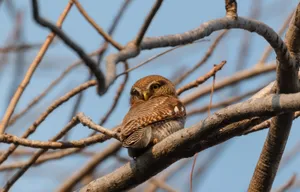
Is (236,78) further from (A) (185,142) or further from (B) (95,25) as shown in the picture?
(A) (185,142)

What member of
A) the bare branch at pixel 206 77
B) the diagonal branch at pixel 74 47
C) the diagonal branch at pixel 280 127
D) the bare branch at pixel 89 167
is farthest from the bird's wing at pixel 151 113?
the diagonal branch at pixel 74 47

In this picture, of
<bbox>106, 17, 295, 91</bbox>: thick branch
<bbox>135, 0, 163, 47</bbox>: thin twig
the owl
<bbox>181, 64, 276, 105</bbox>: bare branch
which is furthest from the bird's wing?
<bbox>135, 0, 163, 47</bbox>: thin twig

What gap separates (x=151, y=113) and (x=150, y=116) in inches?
3.2

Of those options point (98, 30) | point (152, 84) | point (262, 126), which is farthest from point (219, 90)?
point (98, 30)

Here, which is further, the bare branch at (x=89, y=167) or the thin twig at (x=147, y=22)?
the bare branch at (x=89, y=167)

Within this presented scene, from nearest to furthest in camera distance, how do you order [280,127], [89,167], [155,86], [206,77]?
[280,127]
[206,77]
[155,86]
[89,167]

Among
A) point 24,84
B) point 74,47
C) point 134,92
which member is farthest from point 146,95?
point 74,47

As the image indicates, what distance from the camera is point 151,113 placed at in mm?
4605

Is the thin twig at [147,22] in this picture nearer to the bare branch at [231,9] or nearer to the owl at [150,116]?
the bare branch at [231,9]

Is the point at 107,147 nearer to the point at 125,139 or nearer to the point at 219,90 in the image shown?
the point at 219,90

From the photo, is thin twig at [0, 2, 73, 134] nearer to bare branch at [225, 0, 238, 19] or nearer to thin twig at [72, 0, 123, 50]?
thin twig at [72, 0, 123, 50]

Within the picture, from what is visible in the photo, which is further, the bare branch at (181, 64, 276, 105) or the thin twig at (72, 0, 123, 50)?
the bare branch at (181, 64, 276, 105)

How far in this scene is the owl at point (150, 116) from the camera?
4.04 metres

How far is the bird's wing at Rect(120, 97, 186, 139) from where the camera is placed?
4219 millimetres
